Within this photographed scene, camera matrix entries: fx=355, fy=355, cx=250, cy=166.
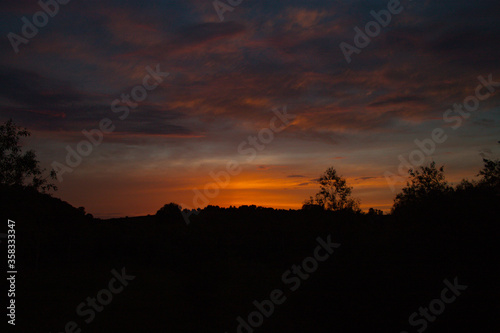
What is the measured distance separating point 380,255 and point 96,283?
28.7 metres

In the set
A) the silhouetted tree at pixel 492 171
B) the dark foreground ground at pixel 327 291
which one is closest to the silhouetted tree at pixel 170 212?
the dark foreground ground at pixel 327 291

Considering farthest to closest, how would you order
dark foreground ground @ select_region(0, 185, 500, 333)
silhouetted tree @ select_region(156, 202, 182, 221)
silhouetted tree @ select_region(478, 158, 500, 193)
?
silhouetted tree @ select_region(156, 202, 182, 221) → silhouetted tree @ select_region(478, 158, 500, 193) → dark foreground ground @ select_region(0, 185, 500, 333)

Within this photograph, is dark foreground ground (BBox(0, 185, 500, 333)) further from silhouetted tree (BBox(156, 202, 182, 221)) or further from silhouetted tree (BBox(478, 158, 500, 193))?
silhouetted tree (BBox(156, 202, 182, 221))

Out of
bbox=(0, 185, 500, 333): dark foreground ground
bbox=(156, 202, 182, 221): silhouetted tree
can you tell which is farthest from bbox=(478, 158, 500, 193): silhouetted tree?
bbox=(156, 202, 182, 221): silhouetted tree

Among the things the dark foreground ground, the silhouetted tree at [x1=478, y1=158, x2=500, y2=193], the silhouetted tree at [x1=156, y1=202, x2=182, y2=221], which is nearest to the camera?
the dark foreground ground

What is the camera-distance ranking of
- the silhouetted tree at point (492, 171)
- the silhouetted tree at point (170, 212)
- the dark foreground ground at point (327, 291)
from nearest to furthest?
the dark foreground ground at point (327, 291) → the silhouetted tree at point (492, 171) → the silhouetted tree at point (170, 212)

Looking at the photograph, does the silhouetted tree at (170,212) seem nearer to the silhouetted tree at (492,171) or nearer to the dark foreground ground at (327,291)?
the dark foreground ground at (327,291)

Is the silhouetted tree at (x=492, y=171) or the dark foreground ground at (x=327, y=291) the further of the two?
the silhouetted tree at (x=492, y=171)

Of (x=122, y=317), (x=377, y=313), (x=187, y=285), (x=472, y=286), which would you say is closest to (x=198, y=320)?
(x=187, y=285)

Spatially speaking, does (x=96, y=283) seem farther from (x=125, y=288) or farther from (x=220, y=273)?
(x=220, y=273)

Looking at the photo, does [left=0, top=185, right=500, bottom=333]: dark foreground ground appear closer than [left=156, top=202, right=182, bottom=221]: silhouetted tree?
Yes

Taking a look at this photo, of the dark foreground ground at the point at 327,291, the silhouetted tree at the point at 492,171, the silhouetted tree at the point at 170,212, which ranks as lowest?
the dark foreground ground at the point at 327,291

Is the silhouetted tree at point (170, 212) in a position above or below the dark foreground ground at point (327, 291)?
above

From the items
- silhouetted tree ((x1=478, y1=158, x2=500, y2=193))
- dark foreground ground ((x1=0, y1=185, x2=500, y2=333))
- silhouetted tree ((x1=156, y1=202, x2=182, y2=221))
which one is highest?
silhouetted tree ((x1=156, y1=202, x2=182, y2=221))
